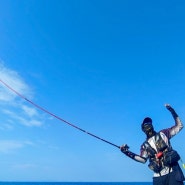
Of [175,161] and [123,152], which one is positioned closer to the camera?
[175,161]

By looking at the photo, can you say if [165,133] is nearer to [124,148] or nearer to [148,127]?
[148,127]

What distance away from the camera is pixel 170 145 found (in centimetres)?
828

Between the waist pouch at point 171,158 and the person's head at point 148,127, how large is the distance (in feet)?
2.48

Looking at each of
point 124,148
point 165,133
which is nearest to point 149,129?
point 165,133

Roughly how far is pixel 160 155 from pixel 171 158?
0.32 metres

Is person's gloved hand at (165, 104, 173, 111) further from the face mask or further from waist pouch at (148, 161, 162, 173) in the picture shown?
waist pouch at (148, 161, 162, 173)

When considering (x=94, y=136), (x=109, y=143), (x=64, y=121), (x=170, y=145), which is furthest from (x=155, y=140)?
(x=64, y=121)

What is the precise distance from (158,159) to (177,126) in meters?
1.02

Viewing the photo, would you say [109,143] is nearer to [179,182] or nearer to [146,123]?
[146,123]

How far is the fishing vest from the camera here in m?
7.99

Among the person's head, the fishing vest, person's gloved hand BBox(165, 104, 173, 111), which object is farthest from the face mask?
person's gloved hand BBox(165, 104, 173, 111)

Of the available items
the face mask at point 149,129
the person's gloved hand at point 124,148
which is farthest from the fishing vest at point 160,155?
the person's gloved hand at point 124,148

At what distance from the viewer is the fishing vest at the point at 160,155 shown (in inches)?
315

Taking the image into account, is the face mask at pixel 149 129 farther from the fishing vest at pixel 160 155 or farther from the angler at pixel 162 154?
the fishing vest at pixel 160 155
